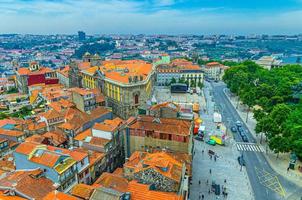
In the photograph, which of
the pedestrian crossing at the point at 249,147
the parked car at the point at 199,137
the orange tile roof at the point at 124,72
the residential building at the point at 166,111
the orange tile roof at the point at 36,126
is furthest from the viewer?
the orange tile roof at the point at 124,72

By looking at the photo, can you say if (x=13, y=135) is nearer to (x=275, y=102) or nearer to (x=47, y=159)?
(x=47, y=159)

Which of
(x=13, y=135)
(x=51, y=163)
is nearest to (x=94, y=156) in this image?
(x=51, y=163)

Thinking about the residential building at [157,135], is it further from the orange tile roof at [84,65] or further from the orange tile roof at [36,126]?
the orange tile roof at [84,65]

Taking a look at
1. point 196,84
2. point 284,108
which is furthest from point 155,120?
point 196,84

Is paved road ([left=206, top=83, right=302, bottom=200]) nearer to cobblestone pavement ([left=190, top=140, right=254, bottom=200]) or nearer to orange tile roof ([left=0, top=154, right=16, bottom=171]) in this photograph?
cobblestone pavement ([left=190, top=140, right=254, bottom=200])

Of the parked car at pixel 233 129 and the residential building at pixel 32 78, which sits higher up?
the residential building at pixel 32 78

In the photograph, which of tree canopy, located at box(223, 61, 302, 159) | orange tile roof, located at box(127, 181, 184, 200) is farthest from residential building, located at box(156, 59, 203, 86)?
orange tile roof, located at box(127, 181, 184, 200)

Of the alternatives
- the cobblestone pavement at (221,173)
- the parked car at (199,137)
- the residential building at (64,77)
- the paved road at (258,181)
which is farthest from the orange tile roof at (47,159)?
the residential building at (64,77)
